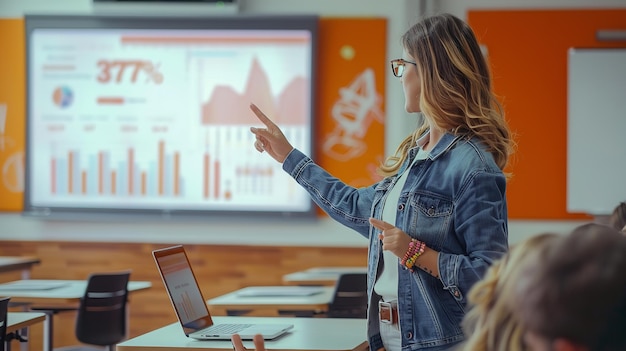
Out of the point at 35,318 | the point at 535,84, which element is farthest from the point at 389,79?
the point at 35,318

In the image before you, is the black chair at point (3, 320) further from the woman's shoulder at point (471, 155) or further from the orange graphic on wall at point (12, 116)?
the orange graphic on wall at point (12, 116)

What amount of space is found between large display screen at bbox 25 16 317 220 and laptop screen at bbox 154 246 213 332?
12.7 feet

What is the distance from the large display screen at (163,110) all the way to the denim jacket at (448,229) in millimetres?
4510

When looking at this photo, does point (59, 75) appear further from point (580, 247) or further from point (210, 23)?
Answer: point (580, 247)

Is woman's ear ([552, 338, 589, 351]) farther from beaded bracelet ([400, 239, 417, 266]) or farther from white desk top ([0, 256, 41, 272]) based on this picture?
white desk top ([0, 256, 41, 272])

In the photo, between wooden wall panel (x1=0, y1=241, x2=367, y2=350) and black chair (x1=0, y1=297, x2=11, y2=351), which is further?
wooden wall panel (x1=0, y1=241, x2=367, y2=350)

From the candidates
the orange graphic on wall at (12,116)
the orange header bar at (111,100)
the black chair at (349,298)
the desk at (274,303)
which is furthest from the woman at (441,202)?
the orange graphic on wall at (12,116)

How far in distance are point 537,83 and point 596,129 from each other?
1.80 ft

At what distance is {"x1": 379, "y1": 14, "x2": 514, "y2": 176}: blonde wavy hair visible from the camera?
7.44ft

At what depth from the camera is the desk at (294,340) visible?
253 cm

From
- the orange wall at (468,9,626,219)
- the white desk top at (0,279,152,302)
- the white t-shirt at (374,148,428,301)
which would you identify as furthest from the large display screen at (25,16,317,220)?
the white t-shirt at (374,148,428,301)

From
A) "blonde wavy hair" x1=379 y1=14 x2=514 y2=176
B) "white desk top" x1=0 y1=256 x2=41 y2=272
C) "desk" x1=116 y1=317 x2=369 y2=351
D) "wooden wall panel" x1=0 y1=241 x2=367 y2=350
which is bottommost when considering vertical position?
"wooden wall panel" x1=0 y1=241 x2=367 y2=350

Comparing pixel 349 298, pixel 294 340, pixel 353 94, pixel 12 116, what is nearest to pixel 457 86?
pixel 294 340

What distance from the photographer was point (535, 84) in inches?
263
